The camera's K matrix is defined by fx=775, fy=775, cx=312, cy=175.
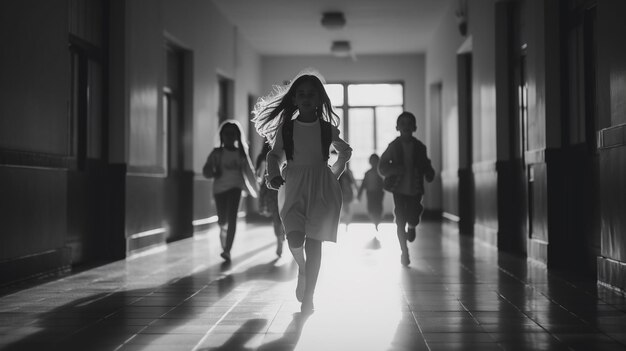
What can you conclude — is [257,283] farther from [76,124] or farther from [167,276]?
[76,124]

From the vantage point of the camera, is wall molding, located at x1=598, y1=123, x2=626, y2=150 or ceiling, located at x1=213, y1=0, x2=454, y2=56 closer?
wall molding, located at x1=598, y1=123, x2=626, y2=150

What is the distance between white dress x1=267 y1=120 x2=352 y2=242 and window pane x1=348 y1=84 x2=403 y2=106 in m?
14.1

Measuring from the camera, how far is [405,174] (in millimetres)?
6801

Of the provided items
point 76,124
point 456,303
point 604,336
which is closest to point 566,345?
point 604,336

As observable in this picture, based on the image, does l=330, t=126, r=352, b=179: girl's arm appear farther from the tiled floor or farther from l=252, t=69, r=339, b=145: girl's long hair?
the tiled floor

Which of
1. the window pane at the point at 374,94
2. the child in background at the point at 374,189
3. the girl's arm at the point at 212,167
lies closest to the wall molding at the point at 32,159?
the girl's arm at the point at 212,167

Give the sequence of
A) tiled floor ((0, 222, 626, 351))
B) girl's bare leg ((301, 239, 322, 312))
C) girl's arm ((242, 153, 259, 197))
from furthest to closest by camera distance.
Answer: girl's arm ((242, 153, 259, 197)) → girl's bare leg ((301, 239, 322, 312)) → tiled floor ((0, 222, 626, 351))

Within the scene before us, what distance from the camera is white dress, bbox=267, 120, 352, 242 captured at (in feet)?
14.3

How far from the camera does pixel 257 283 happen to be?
559 centimetres

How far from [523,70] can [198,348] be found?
6.17 meters

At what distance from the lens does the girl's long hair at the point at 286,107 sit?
4.52 m

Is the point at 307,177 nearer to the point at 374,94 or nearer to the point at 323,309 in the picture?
the point at 323,309

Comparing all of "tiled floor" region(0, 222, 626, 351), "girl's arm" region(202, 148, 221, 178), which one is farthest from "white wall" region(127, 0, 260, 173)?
"tiled floor" region(0, 222, 626, 351)

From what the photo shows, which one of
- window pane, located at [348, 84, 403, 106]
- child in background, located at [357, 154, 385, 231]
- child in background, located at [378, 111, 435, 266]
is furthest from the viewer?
window pane, located at [348, 84, 403, 106]
